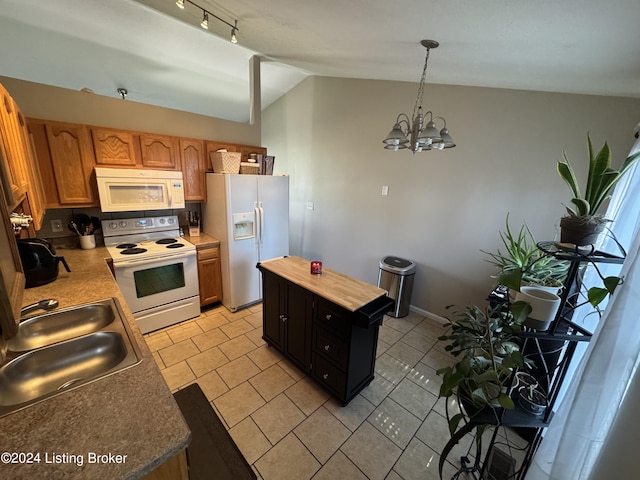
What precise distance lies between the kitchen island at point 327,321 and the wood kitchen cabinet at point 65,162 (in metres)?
1.82

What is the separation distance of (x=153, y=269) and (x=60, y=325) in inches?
46.0

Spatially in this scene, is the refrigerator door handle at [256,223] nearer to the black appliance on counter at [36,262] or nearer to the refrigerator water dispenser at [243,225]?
the refrigerator water dispenser at [243,225]

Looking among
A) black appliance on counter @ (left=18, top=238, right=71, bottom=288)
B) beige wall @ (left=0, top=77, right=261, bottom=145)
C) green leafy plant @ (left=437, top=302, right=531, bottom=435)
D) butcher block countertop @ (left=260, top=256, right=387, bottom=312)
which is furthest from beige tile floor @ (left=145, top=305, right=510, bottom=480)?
beige wall @ (left=0, top=77, right=261, bottom=145)

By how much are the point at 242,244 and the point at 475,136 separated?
2793mm

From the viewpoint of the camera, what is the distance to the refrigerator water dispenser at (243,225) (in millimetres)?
2844

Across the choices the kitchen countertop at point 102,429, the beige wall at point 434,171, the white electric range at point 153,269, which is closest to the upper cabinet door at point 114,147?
the white electric range at point 153,269

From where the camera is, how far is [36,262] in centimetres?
161

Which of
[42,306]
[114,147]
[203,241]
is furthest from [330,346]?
[114,147]

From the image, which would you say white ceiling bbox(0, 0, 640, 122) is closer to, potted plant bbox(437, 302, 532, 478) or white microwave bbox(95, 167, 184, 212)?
potted plant bbox(437, 302, 532, 478)

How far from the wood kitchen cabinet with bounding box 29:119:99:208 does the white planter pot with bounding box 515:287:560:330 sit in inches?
134

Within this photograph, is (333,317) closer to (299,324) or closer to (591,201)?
(299,324)

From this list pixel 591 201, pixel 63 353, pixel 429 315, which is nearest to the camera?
pixel 591 201

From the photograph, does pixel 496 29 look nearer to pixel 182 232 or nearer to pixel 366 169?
pixel 366 169

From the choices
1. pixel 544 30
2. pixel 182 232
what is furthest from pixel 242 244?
pixel 544 30
